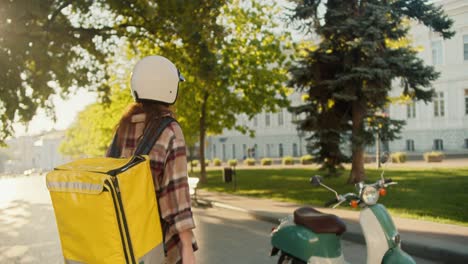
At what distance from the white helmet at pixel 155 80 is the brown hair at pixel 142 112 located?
3cm

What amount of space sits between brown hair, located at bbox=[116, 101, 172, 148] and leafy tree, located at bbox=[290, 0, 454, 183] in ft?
53.1

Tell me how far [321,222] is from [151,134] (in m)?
3.04

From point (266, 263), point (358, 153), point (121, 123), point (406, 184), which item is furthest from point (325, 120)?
point (121, 123)

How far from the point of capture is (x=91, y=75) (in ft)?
61.6

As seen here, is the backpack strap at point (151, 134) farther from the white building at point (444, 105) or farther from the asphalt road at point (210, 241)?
the white building at point (444, 105)

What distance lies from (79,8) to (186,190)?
597 inches

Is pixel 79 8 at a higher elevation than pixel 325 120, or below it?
higher

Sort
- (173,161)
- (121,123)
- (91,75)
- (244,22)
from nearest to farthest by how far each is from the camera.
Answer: (173,161), (121,123), (91,75), (244,22)

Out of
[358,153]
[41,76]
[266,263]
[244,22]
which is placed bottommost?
[266,263]

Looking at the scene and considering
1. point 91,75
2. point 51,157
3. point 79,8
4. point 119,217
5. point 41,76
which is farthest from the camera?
point 51,157

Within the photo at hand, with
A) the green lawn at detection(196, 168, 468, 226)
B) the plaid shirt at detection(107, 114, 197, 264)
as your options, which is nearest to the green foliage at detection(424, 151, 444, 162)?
the green lawn at detection(196, 168, 468, 226)

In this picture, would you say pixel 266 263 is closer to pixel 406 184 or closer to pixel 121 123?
pixel 121 123

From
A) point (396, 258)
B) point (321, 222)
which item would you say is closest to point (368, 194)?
point (321, 222)

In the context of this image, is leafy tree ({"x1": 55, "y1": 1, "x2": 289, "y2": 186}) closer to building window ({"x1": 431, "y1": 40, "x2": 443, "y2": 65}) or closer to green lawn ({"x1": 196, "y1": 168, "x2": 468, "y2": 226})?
green lawn ({"x1": 196, "y1": 168, "x2": 468, "y2": 226})
